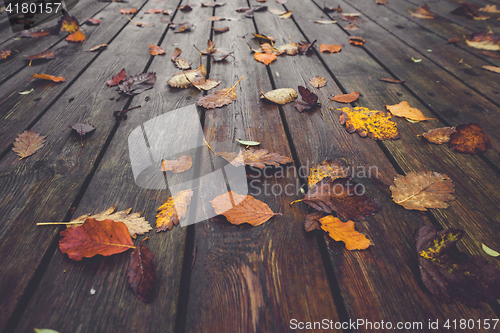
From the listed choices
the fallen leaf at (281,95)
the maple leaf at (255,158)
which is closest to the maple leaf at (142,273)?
the maple leaf at (255,158)

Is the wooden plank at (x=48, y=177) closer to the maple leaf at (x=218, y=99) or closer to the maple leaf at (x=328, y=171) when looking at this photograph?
the maple leaf at (x=218, y=99)

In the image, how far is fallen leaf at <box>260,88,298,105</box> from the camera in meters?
1.11

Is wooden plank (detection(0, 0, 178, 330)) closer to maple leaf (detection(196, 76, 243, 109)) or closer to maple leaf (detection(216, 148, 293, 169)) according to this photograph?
maple leaf (detection(196, 76, 243, 109))

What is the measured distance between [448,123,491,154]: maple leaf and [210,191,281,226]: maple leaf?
0.80 meters

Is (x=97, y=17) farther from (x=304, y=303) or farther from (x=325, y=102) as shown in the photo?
(x=304, y=303)

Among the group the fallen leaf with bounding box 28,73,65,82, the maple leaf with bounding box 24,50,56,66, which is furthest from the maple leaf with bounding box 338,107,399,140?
the maple leaf with bounding box 24,50,56,66

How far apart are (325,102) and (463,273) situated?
0.82 m

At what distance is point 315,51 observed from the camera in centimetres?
158

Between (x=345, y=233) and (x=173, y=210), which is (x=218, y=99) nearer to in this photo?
(x=173, y=210)

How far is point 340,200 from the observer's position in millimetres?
696

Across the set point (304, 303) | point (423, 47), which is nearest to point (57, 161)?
point (304, 303)

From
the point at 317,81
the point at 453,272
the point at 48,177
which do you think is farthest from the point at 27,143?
the point at 453,272

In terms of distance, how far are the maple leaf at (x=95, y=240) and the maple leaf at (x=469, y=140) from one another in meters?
1.18

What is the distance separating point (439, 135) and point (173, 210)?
1.06 metres
